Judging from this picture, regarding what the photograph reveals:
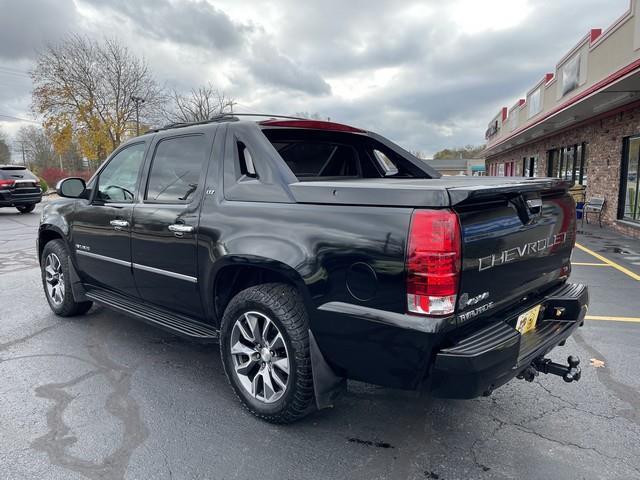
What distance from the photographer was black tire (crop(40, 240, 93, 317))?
4594mm

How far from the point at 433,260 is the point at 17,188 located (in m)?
18.4

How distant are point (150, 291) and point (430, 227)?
97.7 inches

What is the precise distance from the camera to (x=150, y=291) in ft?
11.8

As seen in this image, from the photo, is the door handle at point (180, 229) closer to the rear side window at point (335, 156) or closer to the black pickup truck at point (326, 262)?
the black pickup truck at point (326, 262)

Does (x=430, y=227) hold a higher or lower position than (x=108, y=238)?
higher

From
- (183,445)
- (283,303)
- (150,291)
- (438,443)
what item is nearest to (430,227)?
(283,303)

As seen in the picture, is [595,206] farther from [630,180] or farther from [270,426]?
[270,426]

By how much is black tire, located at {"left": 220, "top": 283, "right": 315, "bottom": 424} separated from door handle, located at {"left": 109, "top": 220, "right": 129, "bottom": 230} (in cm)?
136

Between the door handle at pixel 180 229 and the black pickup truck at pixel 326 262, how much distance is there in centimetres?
1

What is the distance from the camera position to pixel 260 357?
2.85 meters

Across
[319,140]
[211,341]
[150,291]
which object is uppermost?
[319,140]

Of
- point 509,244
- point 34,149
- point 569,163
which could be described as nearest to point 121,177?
point 509,244

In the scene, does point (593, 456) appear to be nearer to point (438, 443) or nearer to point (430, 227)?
point (438, 443)

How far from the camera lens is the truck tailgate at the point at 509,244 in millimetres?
2172
